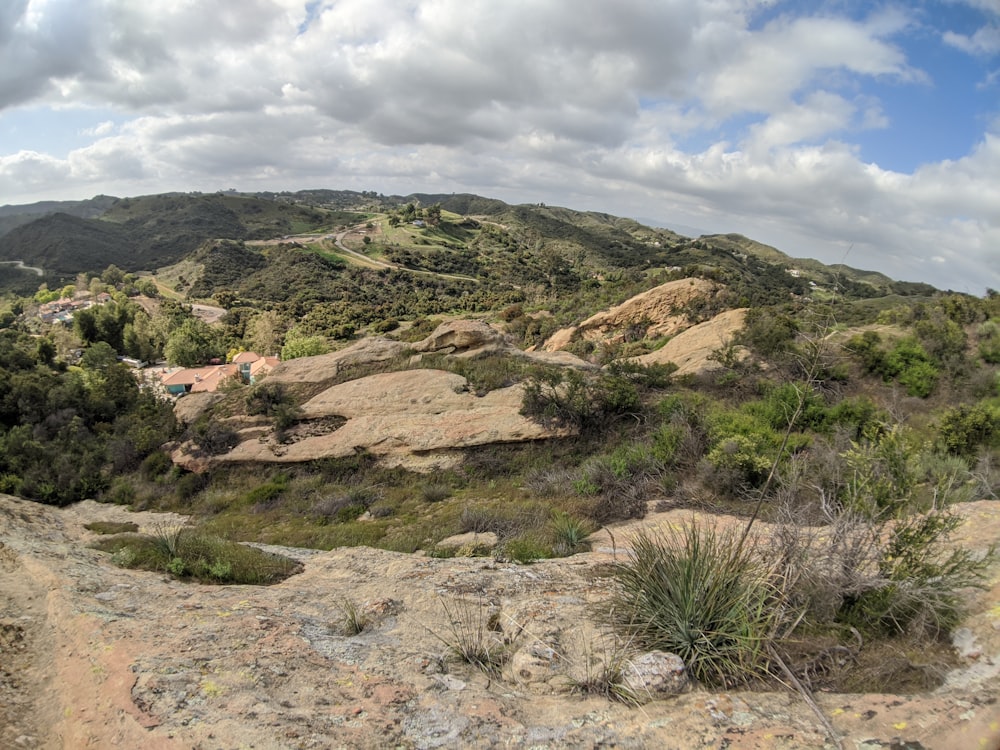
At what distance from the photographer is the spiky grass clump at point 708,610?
3.28m

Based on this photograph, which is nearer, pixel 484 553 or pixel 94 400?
pixel 484 553

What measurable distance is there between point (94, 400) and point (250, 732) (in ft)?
75.5

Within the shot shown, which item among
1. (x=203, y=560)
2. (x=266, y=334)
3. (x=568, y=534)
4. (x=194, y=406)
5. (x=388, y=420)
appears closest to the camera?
(x=203, y=560)

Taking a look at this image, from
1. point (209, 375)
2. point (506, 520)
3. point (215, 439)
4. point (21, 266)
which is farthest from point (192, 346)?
point (21, 266)

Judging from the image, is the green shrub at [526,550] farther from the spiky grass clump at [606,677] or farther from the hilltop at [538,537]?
the spiky grass clump at [606,677]

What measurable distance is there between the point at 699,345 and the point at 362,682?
1662 centimetres

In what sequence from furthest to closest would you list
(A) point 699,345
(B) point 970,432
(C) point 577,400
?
(A) point 699,345 → (C) point 577,400 → (B) point 970,432

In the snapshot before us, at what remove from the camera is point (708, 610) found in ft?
11.6

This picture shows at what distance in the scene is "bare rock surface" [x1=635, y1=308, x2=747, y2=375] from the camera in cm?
1587

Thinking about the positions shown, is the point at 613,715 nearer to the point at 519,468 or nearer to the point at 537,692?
the point at 537,692

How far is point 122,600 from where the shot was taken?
4.67 metres

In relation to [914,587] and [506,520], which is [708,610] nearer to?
[914,587]

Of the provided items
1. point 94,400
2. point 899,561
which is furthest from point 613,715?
point 94,400

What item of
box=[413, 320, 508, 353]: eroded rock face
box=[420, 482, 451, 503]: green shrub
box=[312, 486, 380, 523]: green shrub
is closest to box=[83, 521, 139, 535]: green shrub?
box=[312, 486, 380, 523]: green shrub
